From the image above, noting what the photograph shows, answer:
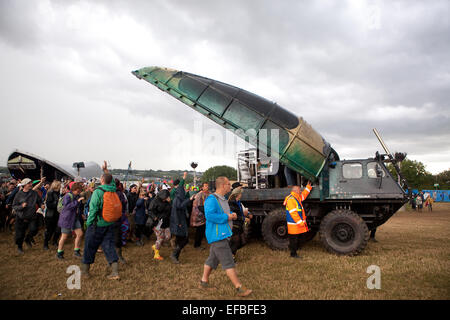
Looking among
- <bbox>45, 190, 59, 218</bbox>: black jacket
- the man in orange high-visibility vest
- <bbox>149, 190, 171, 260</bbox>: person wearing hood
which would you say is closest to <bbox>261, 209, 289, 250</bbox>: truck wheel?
the man in orange high-visibility vest

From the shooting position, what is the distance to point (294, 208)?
20.1ft

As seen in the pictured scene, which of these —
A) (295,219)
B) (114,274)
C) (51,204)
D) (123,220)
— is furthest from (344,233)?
(51,204)

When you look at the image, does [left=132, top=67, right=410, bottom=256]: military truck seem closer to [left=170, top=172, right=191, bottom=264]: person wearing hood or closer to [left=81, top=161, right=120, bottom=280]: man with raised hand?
[left=170, top=172, right=191, bottom=264]: person wearing hood

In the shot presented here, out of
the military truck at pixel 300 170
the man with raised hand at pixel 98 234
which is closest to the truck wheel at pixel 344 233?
the military truck at pixel 300 170

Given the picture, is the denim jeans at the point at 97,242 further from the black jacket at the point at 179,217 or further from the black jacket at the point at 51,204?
the black jacket at the point at 51,204

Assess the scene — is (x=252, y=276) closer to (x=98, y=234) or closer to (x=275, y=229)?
(x=275, y=229)

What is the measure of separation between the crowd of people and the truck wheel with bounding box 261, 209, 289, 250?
90 cm

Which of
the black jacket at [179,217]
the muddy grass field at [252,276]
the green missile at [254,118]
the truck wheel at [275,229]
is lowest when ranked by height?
the muddy grass field at [252,276]

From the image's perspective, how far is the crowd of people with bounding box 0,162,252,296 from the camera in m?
3.96

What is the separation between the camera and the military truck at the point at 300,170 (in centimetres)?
670

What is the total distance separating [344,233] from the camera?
21.8 feet

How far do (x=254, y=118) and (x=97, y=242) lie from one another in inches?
191

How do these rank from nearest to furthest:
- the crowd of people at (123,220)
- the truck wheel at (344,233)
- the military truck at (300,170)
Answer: the crowd of people at (123,220)
the truck wheel at (344,233)
the military truck at (300,170)
